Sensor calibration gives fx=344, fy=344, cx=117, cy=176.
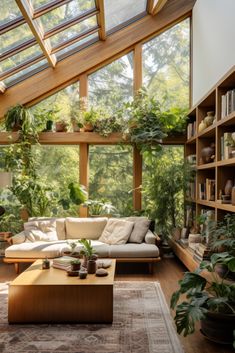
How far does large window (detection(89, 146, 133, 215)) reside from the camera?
681 cm

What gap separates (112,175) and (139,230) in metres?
1.55

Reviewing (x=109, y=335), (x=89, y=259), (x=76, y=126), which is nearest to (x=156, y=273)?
(x=89, y=259)

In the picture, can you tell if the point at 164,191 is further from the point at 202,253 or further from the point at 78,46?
the point at 78,46

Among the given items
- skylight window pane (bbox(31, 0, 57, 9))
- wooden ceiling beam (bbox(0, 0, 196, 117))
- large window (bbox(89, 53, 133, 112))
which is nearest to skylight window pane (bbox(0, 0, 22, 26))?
skylight window pane (bbox(31, 0, 57, 9))

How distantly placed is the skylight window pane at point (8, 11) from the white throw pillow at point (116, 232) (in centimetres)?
348

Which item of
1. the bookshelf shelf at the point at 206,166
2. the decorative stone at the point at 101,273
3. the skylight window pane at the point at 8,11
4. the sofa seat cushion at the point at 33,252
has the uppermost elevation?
the skylight window pane at the point at 8,11

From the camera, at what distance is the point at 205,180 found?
5770mm

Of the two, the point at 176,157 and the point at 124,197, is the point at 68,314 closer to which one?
the point at 124,197

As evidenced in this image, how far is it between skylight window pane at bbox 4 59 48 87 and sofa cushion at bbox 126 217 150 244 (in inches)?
135

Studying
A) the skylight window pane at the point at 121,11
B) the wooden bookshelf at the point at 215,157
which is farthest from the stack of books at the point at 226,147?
the skylight window pane at the point at 121,11

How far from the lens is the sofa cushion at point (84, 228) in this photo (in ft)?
19.4

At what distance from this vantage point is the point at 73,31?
600cm

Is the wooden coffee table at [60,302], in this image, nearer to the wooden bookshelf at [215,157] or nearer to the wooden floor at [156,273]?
the wooden floor at [156,273]

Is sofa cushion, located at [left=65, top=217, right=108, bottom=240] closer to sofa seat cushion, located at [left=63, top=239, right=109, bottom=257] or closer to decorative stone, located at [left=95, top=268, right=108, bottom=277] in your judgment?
sofa seat cushion, located at [left=63, top=239, right=109, bottom=257]
